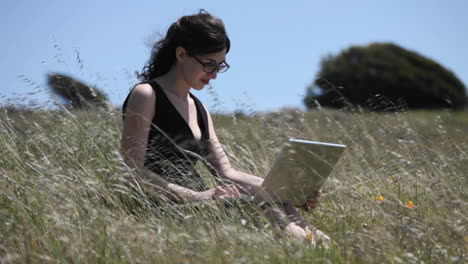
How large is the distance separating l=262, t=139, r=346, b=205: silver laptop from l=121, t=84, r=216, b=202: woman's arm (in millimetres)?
315

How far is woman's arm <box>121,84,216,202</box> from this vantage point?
2.62 meters

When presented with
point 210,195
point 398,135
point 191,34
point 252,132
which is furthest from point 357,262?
point 252,132

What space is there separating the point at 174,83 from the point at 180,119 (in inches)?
7.8

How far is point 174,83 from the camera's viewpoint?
299cm

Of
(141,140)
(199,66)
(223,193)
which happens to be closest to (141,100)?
(141,140)

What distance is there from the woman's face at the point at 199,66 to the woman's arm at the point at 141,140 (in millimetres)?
259

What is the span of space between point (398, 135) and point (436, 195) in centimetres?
123

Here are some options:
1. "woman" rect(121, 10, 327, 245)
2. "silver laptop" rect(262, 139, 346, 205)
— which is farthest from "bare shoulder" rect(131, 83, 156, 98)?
"silver laptop" rect(262, 139, 346, 205)

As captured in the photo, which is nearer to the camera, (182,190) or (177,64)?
(182,190)

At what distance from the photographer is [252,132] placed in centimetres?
421

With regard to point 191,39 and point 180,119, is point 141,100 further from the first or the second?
point 191,39

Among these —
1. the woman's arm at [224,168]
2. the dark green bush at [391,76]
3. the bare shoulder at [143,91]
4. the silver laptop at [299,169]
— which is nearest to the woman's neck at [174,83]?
the bare shoulder at [143,91]

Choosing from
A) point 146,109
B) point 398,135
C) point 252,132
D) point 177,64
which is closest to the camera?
point 146,109

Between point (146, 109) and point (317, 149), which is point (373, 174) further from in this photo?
point (146, 109)
